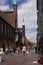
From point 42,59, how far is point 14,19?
280ft

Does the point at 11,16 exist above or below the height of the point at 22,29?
above

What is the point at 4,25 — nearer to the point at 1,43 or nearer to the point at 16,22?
the point at 1,43

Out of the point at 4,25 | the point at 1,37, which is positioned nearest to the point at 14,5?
the point at 4,25

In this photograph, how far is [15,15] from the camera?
10331cm

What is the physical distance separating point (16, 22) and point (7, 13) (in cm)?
596

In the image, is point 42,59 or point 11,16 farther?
point 11,16

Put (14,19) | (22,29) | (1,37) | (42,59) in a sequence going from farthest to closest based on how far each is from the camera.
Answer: (22,29), (14,19), (1,37), (42,59)

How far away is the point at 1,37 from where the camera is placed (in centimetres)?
6412

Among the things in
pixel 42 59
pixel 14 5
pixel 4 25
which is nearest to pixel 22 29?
pixel 14 5

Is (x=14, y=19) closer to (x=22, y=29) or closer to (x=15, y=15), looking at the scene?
(x=15, y=15)

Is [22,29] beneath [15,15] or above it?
beneath

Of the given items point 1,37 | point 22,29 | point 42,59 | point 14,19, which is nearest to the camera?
point 42,59

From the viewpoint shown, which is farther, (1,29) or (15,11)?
(15,11)

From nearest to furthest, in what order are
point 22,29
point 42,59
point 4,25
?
point 42,59 → point 4,25 → point 22,29
